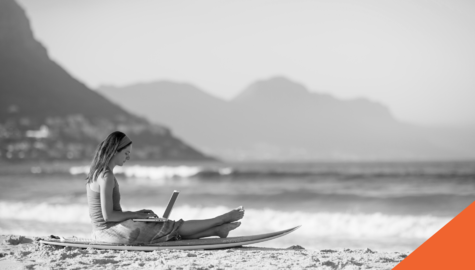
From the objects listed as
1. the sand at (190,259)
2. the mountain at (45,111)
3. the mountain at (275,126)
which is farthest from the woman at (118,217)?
the mountain at (275,126)

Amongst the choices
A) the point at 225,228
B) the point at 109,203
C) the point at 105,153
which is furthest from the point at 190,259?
the point at 105,153

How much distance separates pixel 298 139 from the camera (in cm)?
14512

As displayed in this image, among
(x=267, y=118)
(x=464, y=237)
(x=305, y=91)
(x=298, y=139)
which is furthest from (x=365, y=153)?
(x=464, y=237)

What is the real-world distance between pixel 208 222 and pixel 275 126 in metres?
143

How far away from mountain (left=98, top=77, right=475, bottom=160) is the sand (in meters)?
110

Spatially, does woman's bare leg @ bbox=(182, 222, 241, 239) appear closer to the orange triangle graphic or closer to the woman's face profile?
the woman's face profile

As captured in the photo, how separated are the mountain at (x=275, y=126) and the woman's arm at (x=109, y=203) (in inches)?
4373

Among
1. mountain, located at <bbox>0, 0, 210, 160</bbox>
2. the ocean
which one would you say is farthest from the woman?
mountain, located at <bbox>0, 0, 210, 160</bbox>

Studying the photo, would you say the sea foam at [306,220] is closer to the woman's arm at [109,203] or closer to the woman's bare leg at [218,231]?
the woman's bare leg at [218,231]

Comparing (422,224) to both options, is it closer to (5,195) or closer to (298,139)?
(5,195)

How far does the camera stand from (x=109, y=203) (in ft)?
15.9

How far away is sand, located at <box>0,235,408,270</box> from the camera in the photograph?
4.93 meters

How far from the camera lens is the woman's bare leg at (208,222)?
18.0 feet

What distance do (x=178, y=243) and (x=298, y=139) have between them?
141m
